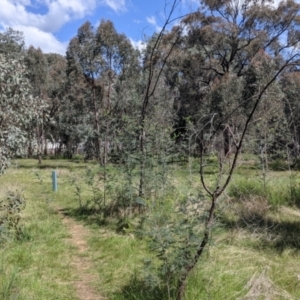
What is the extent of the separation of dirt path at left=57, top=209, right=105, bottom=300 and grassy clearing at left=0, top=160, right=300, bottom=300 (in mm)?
97

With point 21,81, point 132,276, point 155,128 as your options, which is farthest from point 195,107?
point 132,276

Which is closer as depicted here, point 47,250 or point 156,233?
point 156,233

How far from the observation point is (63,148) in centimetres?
4472

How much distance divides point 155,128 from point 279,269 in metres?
4.14

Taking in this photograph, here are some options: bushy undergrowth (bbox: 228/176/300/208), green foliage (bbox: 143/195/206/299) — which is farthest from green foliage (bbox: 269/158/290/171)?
green foliage (bbox: 143/195/206/299)

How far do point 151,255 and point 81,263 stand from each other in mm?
1079

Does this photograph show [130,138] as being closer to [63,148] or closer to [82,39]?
[82,39]

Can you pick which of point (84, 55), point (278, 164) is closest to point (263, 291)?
point (278, 164)

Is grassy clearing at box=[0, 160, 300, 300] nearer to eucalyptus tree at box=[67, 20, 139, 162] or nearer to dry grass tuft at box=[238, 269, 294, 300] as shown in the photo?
dry grass tuft at box=[238, 269, 294, 300]

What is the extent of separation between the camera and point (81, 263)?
18.9 ft

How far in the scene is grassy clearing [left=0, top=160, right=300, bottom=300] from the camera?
4.29m

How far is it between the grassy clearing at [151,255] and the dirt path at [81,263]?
3.8 inches

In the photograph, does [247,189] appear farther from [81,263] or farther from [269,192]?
[81,263]

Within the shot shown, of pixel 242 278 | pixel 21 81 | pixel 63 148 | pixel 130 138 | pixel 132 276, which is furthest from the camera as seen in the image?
pixel 63 148
